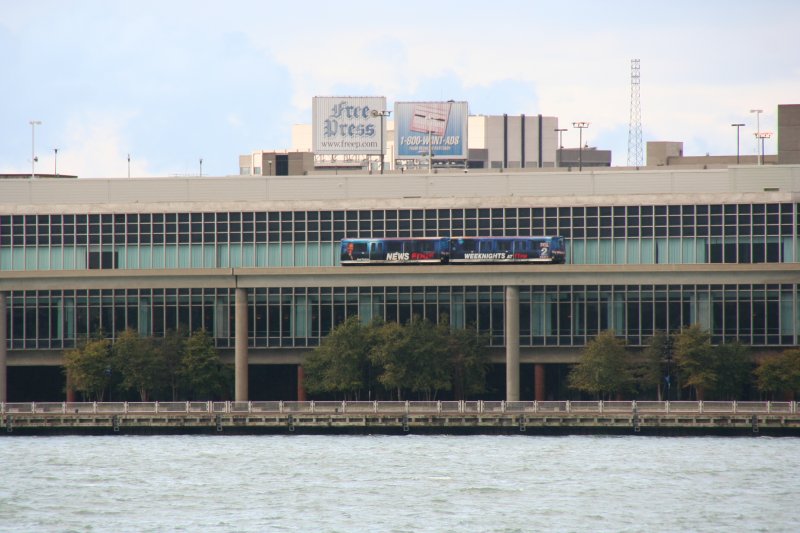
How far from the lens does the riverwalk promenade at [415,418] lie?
114 metres

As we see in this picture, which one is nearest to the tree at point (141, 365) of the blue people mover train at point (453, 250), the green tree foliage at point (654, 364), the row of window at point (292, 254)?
the row of window at point (292, 254)

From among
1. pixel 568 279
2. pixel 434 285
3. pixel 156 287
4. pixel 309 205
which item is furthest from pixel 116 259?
pixel 568 279

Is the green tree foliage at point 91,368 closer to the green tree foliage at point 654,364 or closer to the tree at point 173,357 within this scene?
the tree at point 173,357

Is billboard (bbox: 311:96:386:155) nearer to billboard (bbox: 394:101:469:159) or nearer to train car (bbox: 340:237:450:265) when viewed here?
billboard (bbox: 394:101:469:159)

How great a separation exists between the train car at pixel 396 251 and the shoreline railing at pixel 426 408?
1679cm

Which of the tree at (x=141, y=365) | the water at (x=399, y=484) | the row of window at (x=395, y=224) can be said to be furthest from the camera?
the row of window at (x=395, y=224)

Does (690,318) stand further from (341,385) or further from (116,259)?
(116,259)

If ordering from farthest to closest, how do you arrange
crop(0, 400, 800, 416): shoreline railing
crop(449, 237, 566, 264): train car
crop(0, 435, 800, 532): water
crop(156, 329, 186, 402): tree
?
crop(449, 237, 566, 264): train car → crop(156, 329, 186, 402): tree → crop(0, 400, 800, 416): shoreline railing → crop(0, 435, 800, 532): water

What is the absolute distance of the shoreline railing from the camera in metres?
115

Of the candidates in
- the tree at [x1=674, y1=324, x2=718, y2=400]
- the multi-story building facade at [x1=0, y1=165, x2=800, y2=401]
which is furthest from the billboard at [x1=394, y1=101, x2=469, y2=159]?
the tree at [x1=674, y1=324, x2=718, y2=400]

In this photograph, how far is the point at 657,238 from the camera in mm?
135625

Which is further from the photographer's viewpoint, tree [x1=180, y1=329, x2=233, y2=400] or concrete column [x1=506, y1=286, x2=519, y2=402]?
tree [x1=180, y1=329, x2=233, y2=400]

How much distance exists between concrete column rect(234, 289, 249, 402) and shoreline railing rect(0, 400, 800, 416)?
1184 centimetres

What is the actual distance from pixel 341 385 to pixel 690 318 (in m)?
24.9
